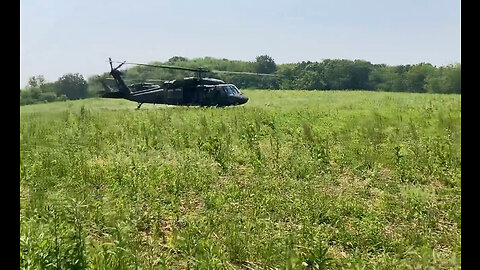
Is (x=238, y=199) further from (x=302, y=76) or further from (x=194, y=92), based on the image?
(x=302, y=76)

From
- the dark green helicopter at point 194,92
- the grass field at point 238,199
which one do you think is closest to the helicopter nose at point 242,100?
the dark green helicopter at point 194,92

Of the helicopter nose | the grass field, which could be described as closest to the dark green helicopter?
the helicopter nose

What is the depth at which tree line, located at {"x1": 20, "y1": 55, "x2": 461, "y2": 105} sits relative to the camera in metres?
9.11

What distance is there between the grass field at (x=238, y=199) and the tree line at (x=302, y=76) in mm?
1202

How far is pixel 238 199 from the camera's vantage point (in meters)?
4.50

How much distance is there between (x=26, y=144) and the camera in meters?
7.48

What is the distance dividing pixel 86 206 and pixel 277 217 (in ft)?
6.36

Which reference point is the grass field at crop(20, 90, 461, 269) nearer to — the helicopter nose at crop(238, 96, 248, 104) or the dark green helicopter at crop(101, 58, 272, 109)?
the dark green helicopter at crop(101, 58, 272, 109)

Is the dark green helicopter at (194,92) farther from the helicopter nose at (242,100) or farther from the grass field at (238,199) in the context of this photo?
the grass field at (238,199)

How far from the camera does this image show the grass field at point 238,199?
2.97 metres

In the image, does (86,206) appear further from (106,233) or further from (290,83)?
(290,83)

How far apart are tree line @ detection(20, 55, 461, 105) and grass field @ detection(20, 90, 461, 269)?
1.20 meters

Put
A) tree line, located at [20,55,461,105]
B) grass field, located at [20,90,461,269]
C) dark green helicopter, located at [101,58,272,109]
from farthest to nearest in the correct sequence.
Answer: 1. dark green helicopter, located at [101,58,272,109]
2. tree line, located at [20,55,461,105]
3. grass field, located at [20,90,461,269]

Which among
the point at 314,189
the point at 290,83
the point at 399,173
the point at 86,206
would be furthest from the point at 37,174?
the point at 290,83
